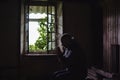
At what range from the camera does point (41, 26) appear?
856cm

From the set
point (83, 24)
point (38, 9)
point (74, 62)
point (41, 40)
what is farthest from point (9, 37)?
point (74, 62)

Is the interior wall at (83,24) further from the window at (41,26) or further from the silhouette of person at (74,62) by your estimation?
the silhouette of person at (74,62)

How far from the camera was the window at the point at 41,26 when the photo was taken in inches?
332

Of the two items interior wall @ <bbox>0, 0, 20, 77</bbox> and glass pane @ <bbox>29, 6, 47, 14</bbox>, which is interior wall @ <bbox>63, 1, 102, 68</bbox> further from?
interior wall @ <bbox>0, 0, 20, 77</bbox>

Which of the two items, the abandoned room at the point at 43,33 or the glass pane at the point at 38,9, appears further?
the glass pane at the point at 38,9

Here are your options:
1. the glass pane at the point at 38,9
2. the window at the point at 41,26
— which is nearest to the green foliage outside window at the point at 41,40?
the window at the point at 41,26

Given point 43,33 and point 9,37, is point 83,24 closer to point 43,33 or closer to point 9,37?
point 43,33

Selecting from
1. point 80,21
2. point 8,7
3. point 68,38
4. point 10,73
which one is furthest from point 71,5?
point 68,38

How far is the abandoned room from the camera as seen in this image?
25.7 ft

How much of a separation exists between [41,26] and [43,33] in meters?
0.21

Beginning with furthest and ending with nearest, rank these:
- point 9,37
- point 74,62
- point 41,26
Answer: point 41,26 < point 9,37 < point 74,62

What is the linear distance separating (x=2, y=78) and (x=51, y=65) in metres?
1.37

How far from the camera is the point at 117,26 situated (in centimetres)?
633

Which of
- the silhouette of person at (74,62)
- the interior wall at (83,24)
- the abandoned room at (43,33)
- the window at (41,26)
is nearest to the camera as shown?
the silhouette of person at (74,62)
